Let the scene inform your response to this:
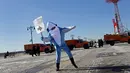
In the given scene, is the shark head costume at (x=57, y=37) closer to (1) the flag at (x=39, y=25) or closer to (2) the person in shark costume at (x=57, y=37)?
(2) the person in shark costume at (x=57, y=37)

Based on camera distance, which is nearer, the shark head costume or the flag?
the shark head costume

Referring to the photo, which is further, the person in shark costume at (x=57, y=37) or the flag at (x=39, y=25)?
the flag at (x=39, y=25)

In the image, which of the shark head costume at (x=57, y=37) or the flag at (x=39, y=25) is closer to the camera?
the shark head costume at (x=57, y=37)

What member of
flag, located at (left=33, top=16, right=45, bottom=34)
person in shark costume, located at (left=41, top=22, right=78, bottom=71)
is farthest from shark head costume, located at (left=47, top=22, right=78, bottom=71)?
flag, located at (left=33, top=16, right=45, bottom=34)

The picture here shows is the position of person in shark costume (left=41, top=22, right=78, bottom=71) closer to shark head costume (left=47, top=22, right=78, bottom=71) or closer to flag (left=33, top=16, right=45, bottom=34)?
shark head costume (left=47, top=22, right=78, bottom=71)

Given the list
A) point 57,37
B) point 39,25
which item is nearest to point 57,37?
point 57,37

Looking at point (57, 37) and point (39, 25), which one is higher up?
point (39, 25)

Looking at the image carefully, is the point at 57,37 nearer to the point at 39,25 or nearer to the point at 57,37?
the point at 57,37

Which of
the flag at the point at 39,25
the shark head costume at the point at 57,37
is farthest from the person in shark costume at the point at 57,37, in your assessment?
the flag at the point at 39,25

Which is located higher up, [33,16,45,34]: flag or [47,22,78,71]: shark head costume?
[33,16,45,34]: flag

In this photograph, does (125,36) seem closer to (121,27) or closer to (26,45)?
(26,45)

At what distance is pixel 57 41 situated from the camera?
34.7 feet

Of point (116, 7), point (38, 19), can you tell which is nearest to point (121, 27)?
point (116, 7)

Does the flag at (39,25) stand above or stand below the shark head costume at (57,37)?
above
